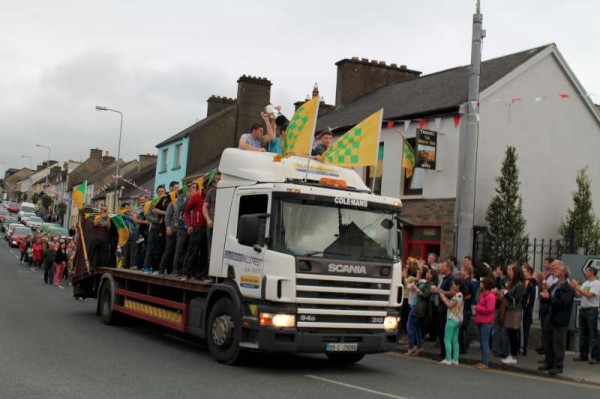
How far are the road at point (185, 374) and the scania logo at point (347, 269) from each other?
57.8 inches

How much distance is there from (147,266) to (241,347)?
4.76 metres

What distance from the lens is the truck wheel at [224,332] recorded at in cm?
912

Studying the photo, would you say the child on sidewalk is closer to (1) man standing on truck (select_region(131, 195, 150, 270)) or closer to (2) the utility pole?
(2) the utility pole

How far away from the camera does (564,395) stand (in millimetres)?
9078

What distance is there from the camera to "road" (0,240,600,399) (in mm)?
7578

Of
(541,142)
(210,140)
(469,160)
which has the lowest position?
(469,160)

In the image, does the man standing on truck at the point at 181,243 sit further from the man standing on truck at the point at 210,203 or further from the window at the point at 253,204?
the window at the point at 253,204

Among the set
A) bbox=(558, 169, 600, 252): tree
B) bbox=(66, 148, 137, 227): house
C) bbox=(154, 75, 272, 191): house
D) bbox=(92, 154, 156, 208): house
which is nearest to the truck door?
bbox=(558, 169, 600, 252): tree

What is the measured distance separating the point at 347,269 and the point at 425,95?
50.9 feet

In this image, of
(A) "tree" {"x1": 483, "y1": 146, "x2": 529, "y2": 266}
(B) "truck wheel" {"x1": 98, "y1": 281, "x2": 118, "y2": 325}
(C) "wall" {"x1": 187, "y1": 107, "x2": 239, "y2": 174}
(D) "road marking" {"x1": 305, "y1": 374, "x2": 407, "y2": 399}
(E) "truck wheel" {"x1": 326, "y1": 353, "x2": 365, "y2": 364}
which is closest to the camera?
(D) "road marking" {"x1": 305, "y1": 374, "x2": 407, "y2": 399}

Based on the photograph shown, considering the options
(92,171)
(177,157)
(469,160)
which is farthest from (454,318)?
(92,171)

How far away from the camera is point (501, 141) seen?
2073cm

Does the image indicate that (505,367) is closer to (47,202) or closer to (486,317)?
(486,317)

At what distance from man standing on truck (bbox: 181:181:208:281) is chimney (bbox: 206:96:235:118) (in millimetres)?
33704
